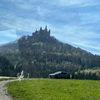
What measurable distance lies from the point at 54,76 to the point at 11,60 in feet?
43.2

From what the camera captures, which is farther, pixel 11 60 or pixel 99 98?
pixel 11 60

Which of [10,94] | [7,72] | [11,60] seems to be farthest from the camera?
[7,72]

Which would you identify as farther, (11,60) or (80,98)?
(11,60)

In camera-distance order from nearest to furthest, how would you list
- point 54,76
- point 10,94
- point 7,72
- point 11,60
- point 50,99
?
point 50,99 → point 10,94 → point 11,60 → point 54,76 → point 7,72

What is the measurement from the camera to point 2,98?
89.9 ft

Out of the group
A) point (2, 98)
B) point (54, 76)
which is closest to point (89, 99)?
point (2, 98)

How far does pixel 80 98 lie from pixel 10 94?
682 centimetres

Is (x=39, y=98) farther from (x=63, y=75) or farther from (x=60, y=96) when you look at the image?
(x=63, y=75)

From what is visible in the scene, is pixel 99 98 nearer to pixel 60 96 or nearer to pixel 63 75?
pixel 60 96

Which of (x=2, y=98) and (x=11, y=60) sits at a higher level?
(x=11, y=60)

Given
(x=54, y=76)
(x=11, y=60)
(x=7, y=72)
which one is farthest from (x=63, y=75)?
(x=7, y=72)

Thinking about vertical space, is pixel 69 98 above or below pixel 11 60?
below

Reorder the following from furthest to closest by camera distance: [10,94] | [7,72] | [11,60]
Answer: [7,72] → [11,60] → [10,94]

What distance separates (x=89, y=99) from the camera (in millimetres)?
26562
